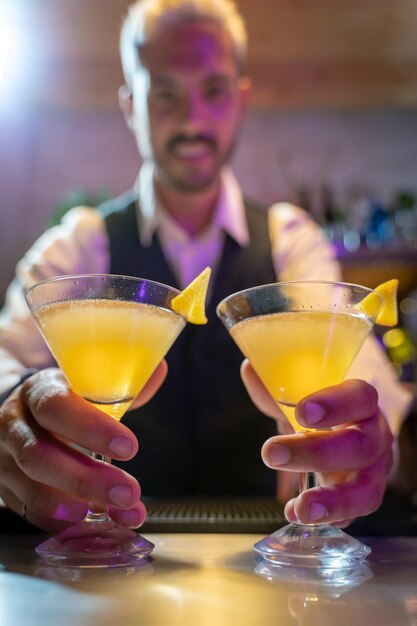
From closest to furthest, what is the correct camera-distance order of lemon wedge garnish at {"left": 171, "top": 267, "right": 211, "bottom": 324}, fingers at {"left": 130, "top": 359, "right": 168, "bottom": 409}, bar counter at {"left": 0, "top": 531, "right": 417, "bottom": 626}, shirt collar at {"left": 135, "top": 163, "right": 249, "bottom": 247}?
bar counter at {"left": 0, "top": 531, "right": 417, "bottom": 626}
lemon wedge garnish at {"left": 171, "top": 267, "right": 211, "bottom": 324}
fingers at {"left": 130, "top": 359, "right": 168, "bottom": 409}
shirt collar at {"left": 135, "top": 163, "right": 249, "bottom": 247}

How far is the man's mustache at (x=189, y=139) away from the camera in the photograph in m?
1.91

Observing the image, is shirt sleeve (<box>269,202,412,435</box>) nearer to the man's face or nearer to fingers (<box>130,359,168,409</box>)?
the man's face

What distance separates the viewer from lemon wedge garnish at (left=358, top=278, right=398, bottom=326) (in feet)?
3.16

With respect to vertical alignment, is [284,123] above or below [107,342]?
above

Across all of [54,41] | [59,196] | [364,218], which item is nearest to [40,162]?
[59,196]

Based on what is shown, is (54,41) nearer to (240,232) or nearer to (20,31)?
(20,31)

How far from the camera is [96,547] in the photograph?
83 cm

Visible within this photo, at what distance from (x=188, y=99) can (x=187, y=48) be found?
0.49 feet

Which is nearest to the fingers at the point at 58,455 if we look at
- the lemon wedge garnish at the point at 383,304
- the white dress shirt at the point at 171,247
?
the lemon wedge garnish at the point at 383,304

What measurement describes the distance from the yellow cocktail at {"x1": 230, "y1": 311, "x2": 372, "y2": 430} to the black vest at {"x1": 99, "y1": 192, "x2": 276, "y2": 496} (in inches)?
34.8

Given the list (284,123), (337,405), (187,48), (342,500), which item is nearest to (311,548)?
(342,500)

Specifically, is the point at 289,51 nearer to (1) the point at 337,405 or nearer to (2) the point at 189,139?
(2) the point at 189,139

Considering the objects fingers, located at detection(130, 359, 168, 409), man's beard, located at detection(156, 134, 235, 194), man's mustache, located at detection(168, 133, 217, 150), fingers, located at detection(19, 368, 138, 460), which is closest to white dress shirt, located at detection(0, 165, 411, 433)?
man's beard, located at detection(156, 134, 235, 194)

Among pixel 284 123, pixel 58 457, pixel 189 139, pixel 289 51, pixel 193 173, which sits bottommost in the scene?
pixel 58 457
